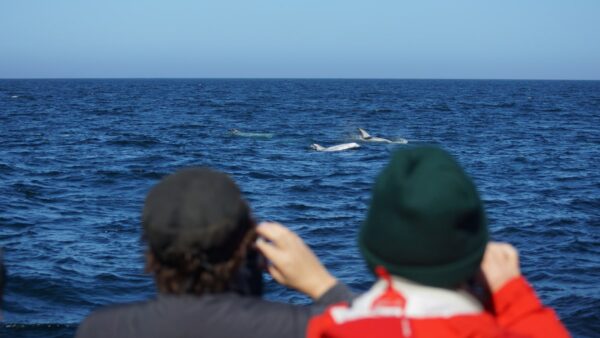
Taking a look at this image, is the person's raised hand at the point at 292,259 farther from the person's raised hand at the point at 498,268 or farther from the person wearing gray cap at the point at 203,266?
the person's raised hand at the point at 498,268

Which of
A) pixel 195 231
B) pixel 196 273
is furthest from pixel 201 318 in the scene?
pixel 195 231

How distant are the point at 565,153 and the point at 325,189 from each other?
490 inches

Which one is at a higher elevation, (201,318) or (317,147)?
(201,318)

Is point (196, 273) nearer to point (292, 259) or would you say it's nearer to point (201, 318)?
point (201, 318)

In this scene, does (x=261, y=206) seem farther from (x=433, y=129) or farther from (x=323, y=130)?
(x=433, y=129)

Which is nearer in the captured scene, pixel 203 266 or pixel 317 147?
pixel 203 266

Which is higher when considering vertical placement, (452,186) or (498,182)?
(452,186)

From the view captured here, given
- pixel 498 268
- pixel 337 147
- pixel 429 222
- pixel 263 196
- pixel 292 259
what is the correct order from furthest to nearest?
pixel 337 147 < pixel 263 196 < pixel 292 259 < pixel 498 268 < pixel 429 222

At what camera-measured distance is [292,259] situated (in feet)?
7.60

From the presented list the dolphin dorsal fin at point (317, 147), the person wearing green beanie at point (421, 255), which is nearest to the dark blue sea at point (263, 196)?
the dolphin dorsal fin at point (317, 147)

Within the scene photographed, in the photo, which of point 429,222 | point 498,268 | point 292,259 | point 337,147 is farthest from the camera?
point 337,147

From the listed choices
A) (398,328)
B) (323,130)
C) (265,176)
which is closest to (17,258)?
(265,176)

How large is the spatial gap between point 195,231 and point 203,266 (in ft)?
0.36

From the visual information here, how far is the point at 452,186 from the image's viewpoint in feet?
6.26
